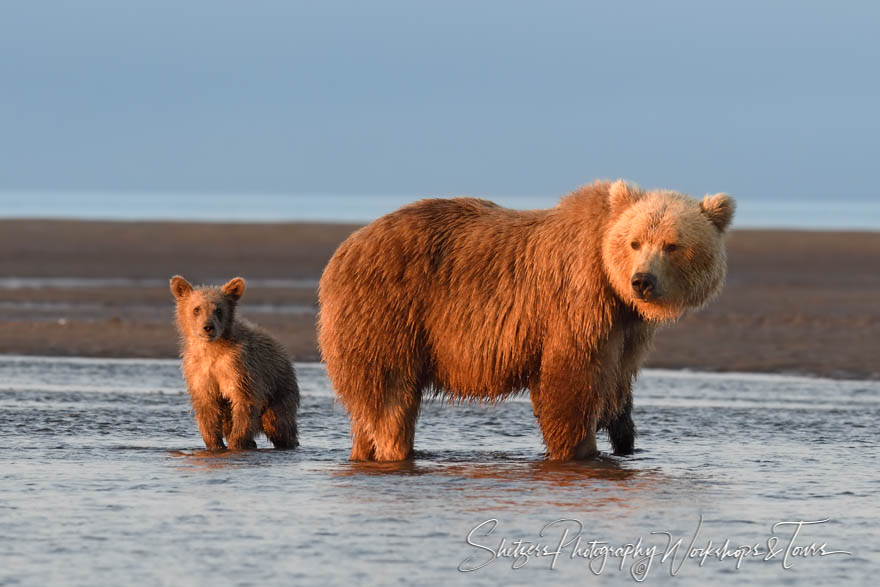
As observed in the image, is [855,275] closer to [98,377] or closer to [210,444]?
[98,377]

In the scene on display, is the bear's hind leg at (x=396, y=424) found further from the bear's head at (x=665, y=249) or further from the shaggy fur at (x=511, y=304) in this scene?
the bear's head at (x=665, y=249)

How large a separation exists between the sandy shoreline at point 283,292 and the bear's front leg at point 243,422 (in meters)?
6.96

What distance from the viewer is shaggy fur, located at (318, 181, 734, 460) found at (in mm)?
8578

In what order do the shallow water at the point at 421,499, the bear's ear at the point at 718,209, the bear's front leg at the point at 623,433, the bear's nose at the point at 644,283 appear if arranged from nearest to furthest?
the shallow water at the point at 421,499 → the bear's nose at the point at 644,283 → the bear's ear at the point at 718,209 → the bear's front leg at the point at 623,433

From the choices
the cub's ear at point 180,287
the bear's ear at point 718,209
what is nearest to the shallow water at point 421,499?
the cub's ear at point 180,287

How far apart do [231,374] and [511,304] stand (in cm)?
220

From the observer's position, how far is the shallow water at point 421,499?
643 cm

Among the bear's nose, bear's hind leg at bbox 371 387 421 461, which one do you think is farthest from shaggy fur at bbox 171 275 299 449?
the bear's nose

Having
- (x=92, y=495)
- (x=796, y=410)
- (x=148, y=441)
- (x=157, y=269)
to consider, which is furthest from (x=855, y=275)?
(x=92, y=495)

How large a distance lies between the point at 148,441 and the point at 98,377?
4373 mm

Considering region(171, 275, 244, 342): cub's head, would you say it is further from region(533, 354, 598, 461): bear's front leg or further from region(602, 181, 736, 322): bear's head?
region(602, 181, 736, 322): bear's head

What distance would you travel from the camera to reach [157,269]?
29.4 m

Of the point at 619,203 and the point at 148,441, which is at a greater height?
the point at 619,203

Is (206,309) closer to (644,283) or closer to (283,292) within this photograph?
(644,283)
